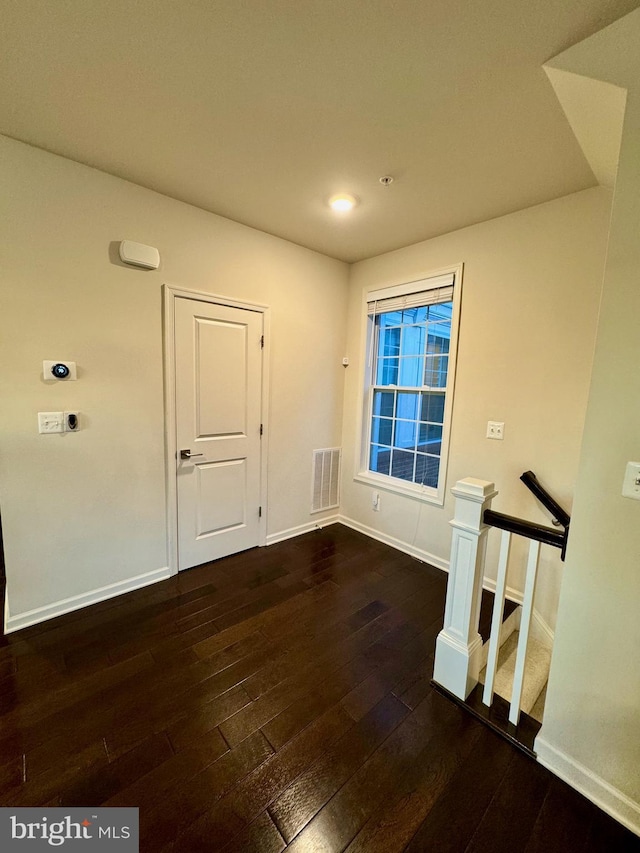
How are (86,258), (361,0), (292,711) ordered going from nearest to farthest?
(361,0), (292,711), (86,258)

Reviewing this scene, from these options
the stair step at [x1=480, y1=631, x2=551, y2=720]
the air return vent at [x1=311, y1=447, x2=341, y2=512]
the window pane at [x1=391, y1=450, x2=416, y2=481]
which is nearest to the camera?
the stair step at [x1=480, y1=631, x2=551, y2=720]

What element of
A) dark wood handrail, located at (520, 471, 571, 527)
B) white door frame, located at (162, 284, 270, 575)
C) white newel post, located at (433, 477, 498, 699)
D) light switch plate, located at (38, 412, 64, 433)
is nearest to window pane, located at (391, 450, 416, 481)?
dark wood handrail, located at (520, 471, 571, 527)

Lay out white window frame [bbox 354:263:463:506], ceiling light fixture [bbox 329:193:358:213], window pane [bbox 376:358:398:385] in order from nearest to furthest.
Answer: ceiling light fixture [bbox 329:193:358:213] < white window frame [bbox 354:263:463:506] < window pane [bbox 376:358:398:385]

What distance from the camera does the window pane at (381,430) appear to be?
10.7 ft

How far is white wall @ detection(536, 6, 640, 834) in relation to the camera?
3.60 feet

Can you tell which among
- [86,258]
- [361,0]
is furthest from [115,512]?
[361,0]

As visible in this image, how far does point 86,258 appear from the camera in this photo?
6.52 feet

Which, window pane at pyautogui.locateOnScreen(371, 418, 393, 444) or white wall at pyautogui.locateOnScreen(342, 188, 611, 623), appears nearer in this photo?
Answer: white wall at pyautogui.locateOnScreen(342, 188, 611, 623)

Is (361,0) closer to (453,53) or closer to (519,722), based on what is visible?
(453,53)

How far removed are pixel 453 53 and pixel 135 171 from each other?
1757 millimetres

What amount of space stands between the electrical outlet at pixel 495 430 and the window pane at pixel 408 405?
670 millimetres

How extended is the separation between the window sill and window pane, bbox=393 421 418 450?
34 cm

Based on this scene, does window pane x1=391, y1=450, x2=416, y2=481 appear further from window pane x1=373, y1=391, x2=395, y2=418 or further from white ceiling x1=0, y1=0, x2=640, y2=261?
white ceiling x1=0, y1=0, x2=640, y2=261
